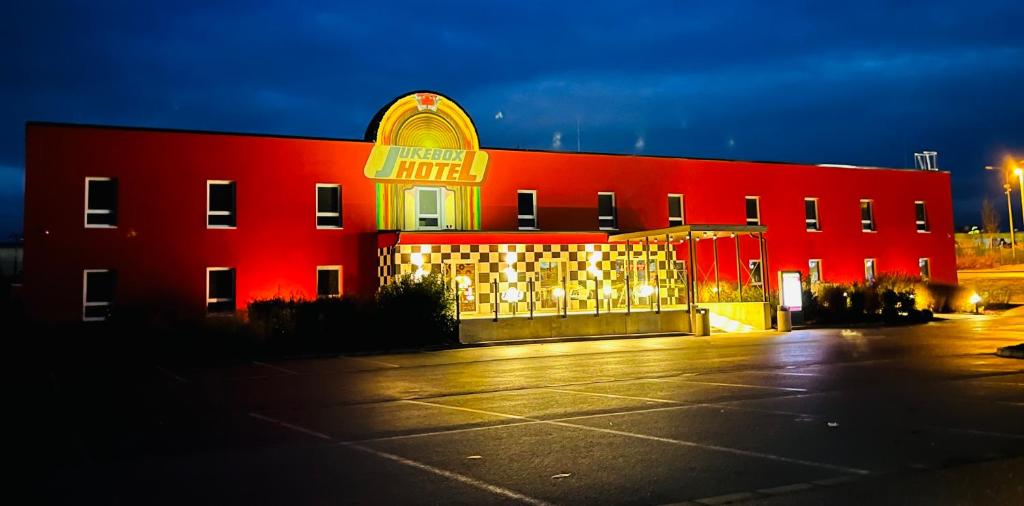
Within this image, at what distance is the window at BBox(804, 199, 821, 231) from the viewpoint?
108 feet

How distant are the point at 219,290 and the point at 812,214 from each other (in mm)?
23531

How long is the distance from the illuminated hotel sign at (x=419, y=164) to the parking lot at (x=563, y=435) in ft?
38.9

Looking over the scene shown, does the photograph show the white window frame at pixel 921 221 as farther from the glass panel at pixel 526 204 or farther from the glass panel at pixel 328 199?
the glass panel at pixel 328 199

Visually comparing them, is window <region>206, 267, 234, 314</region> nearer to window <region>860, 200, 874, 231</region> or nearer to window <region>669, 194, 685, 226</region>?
window <region>669, 194, 685, 226</region>

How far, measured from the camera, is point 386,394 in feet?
37.6

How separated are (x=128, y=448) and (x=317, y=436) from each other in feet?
5.77

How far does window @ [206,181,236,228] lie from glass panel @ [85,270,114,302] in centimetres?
314

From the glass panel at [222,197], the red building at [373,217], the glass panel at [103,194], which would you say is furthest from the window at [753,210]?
the glass panel at [103,194]

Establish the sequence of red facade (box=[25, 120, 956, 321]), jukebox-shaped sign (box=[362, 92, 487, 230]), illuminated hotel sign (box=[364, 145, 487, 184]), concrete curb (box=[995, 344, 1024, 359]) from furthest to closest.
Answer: jukebox-shaped sign (box=[362, 92, 487, 230]) < illuminated hotel sign (box=[364, 145, 487, 184]) < red facade (box=[25, 120, 956, 321]) < concrete curb (box=[995, 344, 1024, 359])

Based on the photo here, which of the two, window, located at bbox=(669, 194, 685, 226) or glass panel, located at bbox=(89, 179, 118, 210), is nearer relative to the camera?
glass panel, located at bbox=(89, 179, 118, 210)

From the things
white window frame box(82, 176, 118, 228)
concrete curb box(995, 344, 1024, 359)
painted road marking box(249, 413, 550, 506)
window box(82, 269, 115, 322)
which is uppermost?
white window frame box(82, 176, 118, 228)

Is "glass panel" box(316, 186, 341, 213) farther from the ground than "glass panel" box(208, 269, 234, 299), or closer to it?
farther from the ground

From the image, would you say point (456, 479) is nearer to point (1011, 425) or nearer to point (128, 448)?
point (128, 448)

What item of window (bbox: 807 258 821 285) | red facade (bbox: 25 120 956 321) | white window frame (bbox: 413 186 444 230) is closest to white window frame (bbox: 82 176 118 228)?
red facade (bbox: 25 120 956 321)
